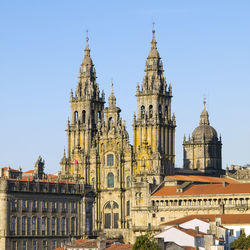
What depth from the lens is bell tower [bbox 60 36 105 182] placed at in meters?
175

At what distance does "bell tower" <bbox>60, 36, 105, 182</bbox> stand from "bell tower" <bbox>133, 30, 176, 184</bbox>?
1090 centimetres

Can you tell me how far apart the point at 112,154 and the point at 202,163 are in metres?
29.9

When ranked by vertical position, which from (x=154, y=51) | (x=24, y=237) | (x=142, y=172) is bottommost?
(x=24, y=237)

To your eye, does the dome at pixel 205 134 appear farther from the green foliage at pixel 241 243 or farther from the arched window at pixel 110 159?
the green foliage at pixel 241 243

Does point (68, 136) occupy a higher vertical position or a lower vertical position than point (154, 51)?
lower

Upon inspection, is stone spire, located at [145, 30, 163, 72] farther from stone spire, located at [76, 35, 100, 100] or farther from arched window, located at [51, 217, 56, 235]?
arched window, located at [51, 217, 56, 235]

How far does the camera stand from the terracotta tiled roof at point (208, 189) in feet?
492

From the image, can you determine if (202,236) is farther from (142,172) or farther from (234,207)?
(142,172)

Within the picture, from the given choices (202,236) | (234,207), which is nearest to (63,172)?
(234,207)

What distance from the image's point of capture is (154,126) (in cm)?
16788

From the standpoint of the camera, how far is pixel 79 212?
156625 mm

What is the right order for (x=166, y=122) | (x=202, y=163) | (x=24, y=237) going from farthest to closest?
(x=202, y=163), (x=166, y=122), (x=24, y=237)

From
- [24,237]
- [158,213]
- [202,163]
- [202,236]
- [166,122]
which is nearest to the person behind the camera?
[202,236]

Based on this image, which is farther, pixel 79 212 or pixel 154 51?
pixel 154 51
